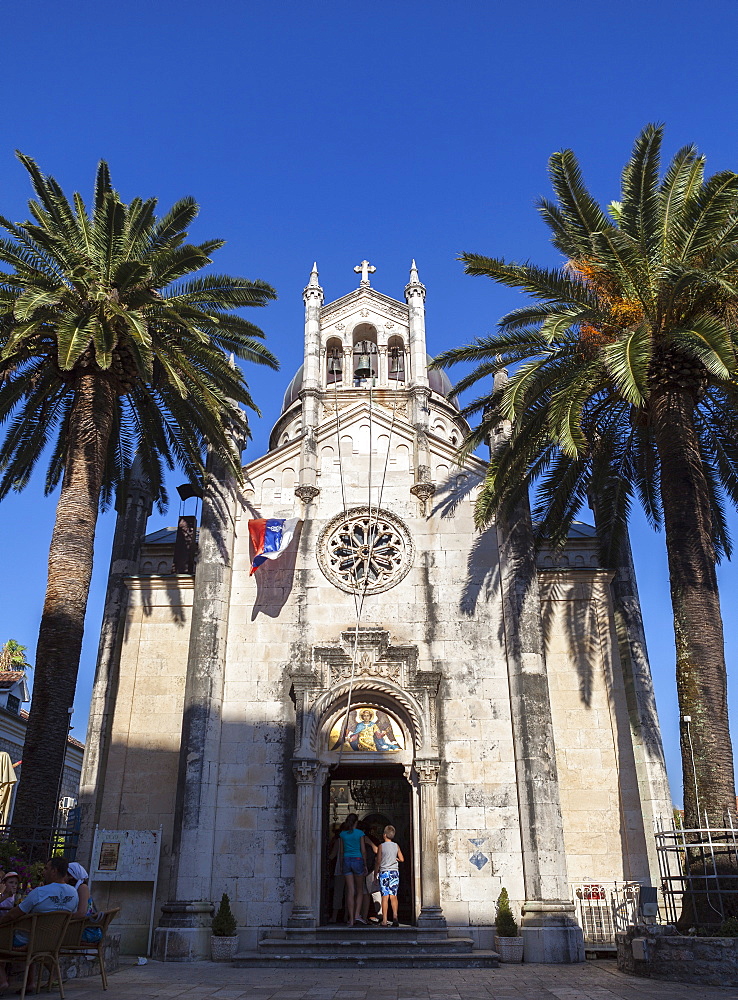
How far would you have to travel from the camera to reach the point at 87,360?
18.0 m

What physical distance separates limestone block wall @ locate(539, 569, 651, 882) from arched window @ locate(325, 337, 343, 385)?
38.6 ft

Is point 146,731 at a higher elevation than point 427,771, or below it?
higher

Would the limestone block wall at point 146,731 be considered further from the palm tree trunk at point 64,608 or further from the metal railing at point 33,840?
the metal railing at point 33,840

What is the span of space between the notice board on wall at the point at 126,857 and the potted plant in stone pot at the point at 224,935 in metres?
1.99

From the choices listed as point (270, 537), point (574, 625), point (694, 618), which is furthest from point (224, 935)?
point (694, 618)

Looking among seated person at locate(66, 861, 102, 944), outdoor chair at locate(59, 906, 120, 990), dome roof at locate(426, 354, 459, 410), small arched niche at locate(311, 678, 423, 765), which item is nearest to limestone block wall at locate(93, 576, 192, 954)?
small arched niche at locate(311, 678, 423, 765)

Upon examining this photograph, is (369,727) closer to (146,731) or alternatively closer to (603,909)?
(146,731)

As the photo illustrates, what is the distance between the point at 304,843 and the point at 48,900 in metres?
9.44

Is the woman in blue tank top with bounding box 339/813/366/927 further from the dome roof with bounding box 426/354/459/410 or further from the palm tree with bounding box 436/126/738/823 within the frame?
the dome roof with bounding box 426/354/459/410

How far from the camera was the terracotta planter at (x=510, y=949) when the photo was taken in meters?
16.7

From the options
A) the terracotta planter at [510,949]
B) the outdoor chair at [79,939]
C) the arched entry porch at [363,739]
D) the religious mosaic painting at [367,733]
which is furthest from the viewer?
the religious mosaic painting at [367,733]

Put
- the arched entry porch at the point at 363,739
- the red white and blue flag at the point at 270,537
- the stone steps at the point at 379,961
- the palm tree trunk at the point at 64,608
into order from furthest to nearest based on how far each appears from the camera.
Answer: the red white and blue flag at the point at 270,537, the arched entry porch at the point at 363,739, the stone steps at the point at 379,961, the palm tree trunk at the point at 64,608

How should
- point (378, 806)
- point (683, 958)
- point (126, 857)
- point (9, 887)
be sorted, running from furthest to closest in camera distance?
point (378, 806)
point (126, 857)
point (683, 958)
point (9, 887)

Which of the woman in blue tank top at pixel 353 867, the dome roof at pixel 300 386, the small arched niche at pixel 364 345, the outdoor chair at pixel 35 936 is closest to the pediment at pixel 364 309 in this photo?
the small arched niche at pixel 364 345
